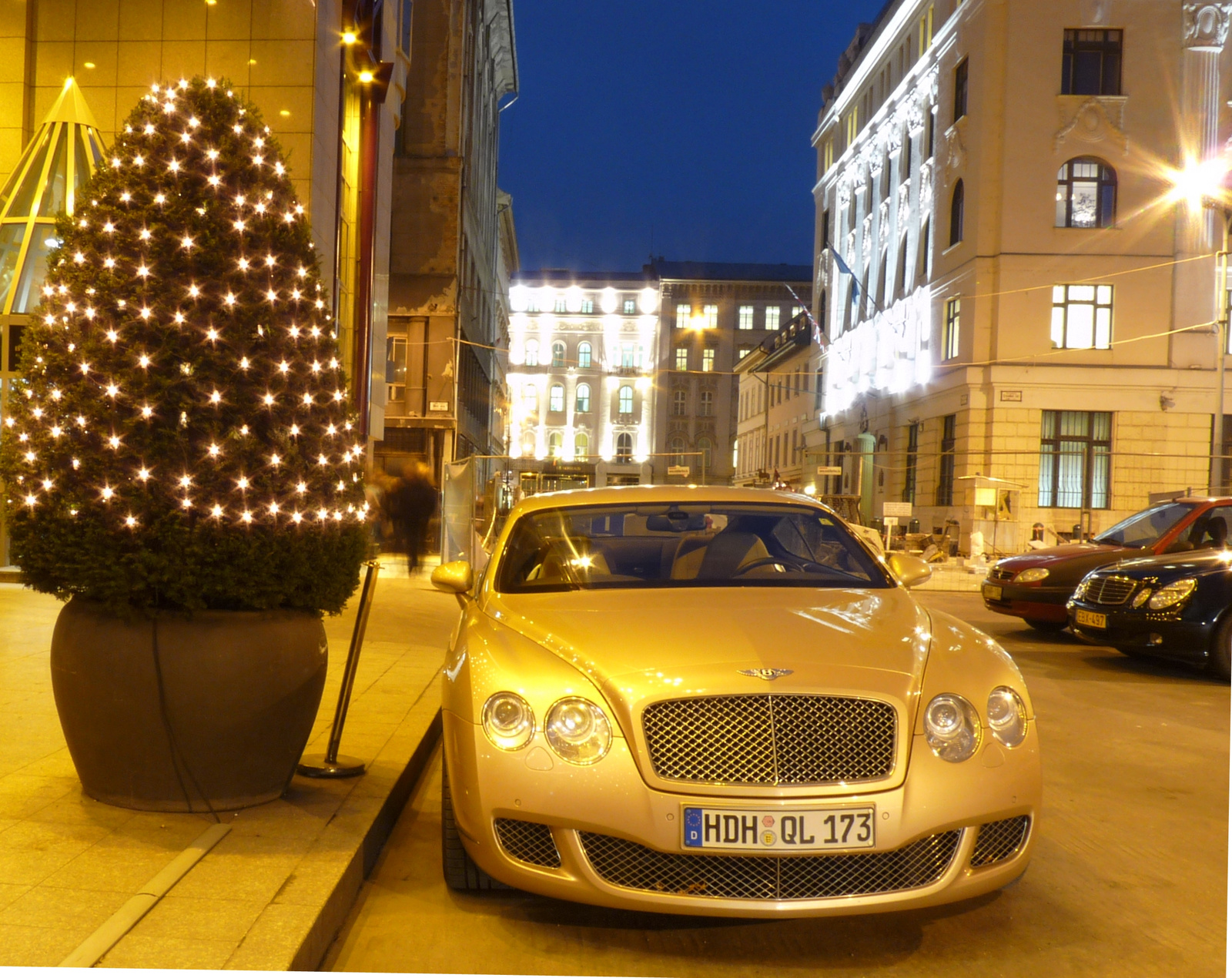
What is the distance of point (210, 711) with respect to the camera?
4.31 metres

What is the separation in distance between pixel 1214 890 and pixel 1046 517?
29.3 m

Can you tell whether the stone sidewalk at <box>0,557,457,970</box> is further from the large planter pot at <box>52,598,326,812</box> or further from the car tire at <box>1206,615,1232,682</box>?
the car tire at <box>1206,615,1232,682</box>

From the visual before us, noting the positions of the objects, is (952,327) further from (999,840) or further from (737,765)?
(737,765)

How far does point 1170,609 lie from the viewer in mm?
9648

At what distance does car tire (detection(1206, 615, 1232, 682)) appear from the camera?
9445 millimetres

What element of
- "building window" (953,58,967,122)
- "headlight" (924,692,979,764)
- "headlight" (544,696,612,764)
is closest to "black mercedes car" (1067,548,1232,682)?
"headlight" (924,692,979,764)

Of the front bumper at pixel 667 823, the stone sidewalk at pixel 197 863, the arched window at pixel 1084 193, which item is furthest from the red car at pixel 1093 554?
the arched window at pixel 1084 193

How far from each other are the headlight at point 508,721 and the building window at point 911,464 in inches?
1369

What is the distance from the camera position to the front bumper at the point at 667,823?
3.35 metres

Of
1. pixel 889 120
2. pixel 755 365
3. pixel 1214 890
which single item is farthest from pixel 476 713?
pixel 755 365

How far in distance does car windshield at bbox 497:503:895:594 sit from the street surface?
4.09 feet

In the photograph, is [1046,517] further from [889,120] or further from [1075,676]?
[1075,676]

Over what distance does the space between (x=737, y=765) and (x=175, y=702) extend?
2.18m

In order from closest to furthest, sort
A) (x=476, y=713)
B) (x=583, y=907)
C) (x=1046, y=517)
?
(x=476, y=713) < (x=583, y=907) < (x=1046, y=517)
